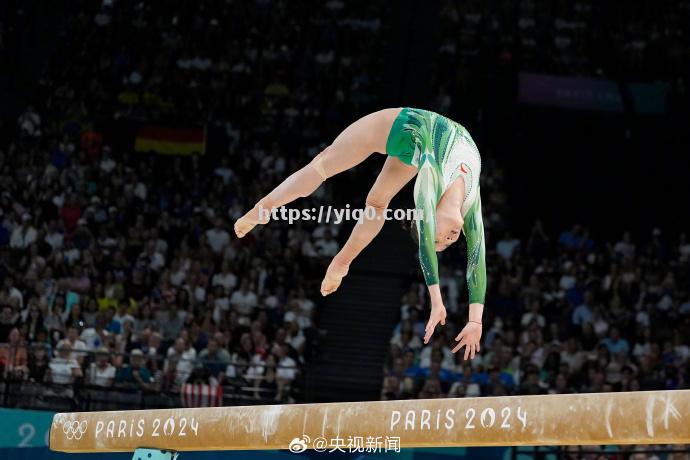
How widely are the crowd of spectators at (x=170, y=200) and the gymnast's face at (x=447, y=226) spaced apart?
21.5ft

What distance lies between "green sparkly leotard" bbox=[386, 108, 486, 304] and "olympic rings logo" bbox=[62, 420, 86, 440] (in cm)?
259

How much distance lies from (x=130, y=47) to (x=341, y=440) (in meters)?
15.5

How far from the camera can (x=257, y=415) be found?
652 centimetres

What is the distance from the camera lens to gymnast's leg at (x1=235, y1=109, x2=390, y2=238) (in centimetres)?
686

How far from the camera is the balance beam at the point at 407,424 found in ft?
17.1

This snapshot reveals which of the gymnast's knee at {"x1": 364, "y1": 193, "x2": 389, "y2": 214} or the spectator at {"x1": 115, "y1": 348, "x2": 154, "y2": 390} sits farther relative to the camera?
the spectator at {"x1": 115, "y1": 348, "x2": 154, "y2": 390}

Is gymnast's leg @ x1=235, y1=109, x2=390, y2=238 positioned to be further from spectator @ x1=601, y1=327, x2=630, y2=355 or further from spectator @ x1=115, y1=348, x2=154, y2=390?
spectator @ x1=601, y1=327, x2=630, y2=355

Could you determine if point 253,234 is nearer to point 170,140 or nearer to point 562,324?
point 170,140

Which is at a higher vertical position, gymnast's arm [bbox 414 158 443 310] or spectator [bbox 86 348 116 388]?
spectator [bbox 86 348 116 388]

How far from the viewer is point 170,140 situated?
19.0 metres

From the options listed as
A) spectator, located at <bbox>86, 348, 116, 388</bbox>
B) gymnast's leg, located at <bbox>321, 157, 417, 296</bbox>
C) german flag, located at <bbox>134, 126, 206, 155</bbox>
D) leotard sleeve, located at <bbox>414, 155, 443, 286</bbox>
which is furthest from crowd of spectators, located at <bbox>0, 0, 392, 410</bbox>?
leotard sleeve, located at <bbox>414, 155, 443, 286</bbox>

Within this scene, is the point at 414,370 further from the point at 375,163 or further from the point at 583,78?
the point at 583,78

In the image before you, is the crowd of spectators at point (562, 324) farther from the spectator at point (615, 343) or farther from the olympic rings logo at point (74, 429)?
the olympic rings logo at point (74, 429)

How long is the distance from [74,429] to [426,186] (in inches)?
113
